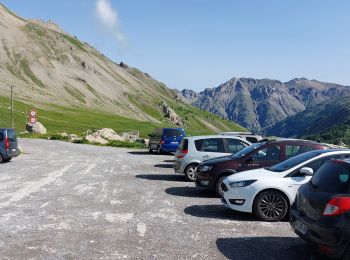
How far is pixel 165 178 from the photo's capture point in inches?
753

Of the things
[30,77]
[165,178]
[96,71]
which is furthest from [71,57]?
[165,178]

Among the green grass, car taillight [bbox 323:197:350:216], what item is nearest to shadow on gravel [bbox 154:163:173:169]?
car taillight [bbox 323:197:350:216]

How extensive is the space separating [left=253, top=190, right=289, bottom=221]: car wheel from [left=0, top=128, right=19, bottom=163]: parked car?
17.9m

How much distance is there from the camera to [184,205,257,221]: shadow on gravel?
11.3 m

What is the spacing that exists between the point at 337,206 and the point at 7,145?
2164 cm

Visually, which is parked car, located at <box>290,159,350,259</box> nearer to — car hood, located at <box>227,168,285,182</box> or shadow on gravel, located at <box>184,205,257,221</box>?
car hood, located at <box>227,168,285,182</box>

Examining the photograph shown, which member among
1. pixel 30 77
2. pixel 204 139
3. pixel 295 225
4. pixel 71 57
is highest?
pixel 71 57

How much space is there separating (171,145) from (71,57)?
160489 millimetres

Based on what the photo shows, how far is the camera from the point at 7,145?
82.4 ft

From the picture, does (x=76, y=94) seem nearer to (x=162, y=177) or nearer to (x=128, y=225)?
(x=162, y=177)

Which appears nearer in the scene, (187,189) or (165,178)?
(187,189)

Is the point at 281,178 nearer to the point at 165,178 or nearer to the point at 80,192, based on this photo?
the point at 80,192

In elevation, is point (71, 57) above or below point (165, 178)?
above

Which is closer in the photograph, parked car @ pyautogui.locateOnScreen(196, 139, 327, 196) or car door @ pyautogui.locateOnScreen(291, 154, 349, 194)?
car door @ pyautogui.locateOnScreen(291, 154, 349, 194)
